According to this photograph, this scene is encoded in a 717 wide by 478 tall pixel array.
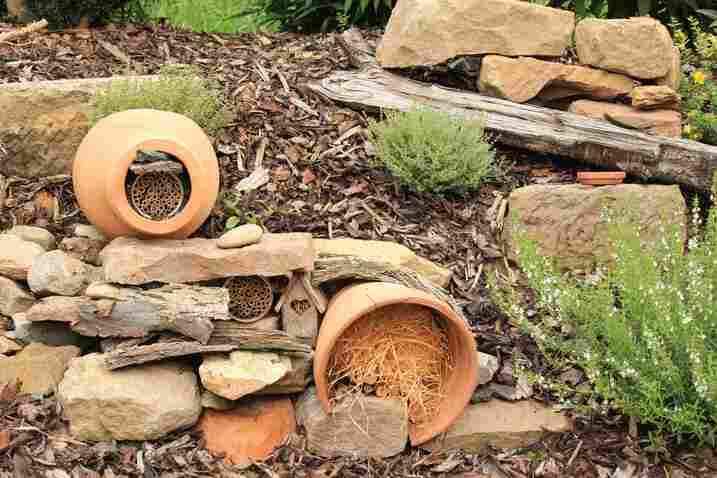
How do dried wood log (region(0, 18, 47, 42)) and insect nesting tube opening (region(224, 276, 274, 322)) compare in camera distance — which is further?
dried wood log (region(0, 18, 47, 42))

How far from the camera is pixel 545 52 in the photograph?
17.5 feet

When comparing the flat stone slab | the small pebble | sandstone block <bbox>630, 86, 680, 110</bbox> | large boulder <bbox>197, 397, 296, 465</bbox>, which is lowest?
large boulder <bbox>197, 397, 296, 465</bbox>

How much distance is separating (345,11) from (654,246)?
3428 millimetres

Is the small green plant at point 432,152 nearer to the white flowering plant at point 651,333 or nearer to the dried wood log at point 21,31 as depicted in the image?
the white flowering plant at point 651,333

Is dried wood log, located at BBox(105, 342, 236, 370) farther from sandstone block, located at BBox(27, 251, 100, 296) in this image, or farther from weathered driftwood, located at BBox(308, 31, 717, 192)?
weathered driftwood, located at BBox(308, 31, 717, 192)

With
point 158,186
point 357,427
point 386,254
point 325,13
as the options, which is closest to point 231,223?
point 158,186

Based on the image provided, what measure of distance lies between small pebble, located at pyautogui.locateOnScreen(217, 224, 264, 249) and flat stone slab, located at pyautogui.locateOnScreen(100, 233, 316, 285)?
23 millimetres

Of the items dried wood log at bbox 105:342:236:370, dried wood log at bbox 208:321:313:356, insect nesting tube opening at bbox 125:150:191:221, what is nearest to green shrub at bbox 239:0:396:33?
insect nesting tube opening at bbox 125:150:191:221

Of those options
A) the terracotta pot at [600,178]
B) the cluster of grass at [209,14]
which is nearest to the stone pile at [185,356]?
the terracotta pot at [600,178]

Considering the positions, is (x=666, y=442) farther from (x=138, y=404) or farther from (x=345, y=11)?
(x=345, y=11)

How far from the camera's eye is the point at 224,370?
3.57 meters

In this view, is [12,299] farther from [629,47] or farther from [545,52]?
[629,47]

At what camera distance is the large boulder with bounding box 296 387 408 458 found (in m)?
3.70

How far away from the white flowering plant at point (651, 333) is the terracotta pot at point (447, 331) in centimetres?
25
